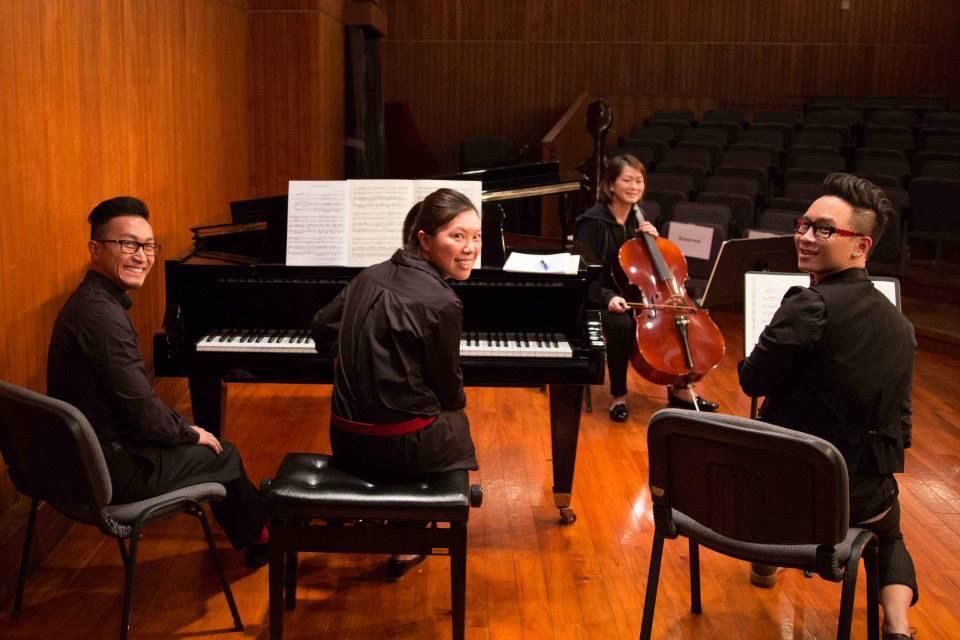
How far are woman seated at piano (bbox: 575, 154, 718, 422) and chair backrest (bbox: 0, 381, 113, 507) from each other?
8.82 ft

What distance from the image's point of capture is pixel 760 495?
2.43 meters

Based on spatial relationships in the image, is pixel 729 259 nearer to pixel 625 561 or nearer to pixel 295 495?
pixel 625 561

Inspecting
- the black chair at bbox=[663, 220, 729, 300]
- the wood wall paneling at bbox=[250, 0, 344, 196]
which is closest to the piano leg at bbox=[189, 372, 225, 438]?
the black chair at bbox=[663, 220, 729, 300]

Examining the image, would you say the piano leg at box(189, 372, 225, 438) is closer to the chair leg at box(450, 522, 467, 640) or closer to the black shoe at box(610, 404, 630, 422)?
the chair leg at box(450, 522, 467, 640)

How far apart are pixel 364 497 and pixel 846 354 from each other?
130 cm

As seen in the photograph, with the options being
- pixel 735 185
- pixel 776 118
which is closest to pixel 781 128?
pixel 776 118

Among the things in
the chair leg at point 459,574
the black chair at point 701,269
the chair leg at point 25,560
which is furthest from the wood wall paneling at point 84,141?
the black chair at point 701,269

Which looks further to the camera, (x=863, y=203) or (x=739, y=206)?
(x=739, y=206)

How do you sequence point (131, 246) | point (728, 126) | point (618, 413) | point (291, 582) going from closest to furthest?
point (131, 246) < point (291, 582) < point (618, 413) < point (728, 126)

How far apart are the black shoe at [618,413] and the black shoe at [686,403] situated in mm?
262

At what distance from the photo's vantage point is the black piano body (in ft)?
11.9

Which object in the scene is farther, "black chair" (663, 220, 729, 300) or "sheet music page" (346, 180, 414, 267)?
"black chair" (663, 220, 729, 300)

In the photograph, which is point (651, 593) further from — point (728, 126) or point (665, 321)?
point (728, 126)

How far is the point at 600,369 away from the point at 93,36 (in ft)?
7.56
